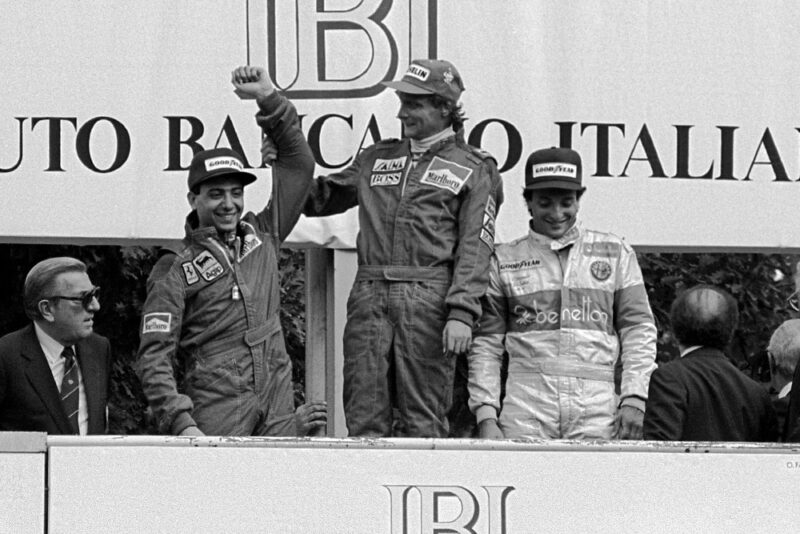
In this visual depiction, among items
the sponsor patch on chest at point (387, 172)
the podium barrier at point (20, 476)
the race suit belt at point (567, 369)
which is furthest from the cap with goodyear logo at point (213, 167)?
the podium barrier at point (20, 476)

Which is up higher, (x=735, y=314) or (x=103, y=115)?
(x=103, y=115)

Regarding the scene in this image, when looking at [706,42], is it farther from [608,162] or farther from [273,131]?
[273,131]

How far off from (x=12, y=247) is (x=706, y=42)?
15.2ft

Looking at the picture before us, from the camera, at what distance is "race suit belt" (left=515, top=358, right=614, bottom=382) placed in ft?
18.2

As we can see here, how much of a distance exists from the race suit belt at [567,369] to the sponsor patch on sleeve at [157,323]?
1.20 metres

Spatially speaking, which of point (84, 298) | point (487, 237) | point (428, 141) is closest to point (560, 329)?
point (487, 237)

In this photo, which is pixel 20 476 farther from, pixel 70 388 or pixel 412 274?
pixel 412 274

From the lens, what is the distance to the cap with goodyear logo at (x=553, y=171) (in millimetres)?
5691

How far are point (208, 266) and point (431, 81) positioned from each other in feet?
3.51

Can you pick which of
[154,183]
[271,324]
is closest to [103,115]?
[154,183]

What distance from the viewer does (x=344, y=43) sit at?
23.0 ft

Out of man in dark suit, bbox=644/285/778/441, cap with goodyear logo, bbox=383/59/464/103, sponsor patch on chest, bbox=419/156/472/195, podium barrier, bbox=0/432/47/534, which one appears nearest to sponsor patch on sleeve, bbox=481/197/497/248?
sponsor patch on chest, bbox=419/156/472/195

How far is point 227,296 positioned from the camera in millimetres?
5523

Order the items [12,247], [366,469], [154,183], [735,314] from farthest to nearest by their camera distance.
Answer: [12,247], [154,183], [735,314], [366,469]
